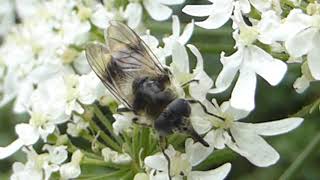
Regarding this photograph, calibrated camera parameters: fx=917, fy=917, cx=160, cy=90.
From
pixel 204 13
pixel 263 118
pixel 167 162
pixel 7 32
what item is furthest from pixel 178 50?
pixel 7 32

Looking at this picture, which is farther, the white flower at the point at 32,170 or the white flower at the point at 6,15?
the white flower at the point at 6,15

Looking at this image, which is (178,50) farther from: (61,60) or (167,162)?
(61,60)

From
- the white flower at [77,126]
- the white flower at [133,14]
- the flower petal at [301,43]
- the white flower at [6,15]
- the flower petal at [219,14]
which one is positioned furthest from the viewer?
the white flower at [6,15]

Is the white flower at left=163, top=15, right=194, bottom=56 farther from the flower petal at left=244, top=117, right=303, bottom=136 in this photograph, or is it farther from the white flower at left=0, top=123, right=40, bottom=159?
the white flower at left=0, top=123, right=40, bottom=159

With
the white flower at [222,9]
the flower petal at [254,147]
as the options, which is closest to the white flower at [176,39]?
the white flower at [222,9]

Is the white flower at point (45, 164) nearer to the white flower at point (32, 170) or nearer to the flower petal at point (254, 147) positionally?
the white flower at point (32, 170)

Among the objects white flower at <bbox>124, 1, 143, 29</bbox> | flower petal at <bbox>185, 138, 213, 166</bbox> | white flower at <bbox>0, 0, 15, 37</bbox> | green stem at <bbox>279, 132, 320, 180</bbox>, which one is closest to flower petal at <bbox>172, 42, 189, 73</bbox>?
flower petal at <bbox>185, 138, 213, 166</bbox>

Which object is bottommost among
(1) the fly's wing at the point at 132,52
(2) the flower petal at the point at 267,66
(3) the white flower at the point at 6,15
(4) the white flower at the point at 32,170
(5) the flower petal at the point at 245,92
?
(3) the white flower at the point at 6,15
